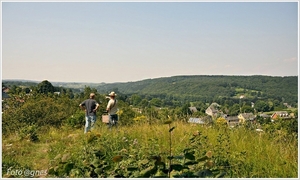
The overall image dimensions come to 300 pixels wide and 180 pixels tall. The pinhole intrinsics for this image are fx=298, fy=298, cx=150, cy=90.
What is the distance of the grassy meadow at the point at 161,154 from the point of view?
121 inches

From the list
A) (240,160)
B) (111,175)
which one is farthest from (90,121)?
(111,175)

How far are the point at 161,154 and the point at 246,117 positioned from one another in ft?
12.5

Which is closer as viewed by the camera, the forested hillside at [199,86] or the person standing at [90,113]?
the person standing at [90,113]

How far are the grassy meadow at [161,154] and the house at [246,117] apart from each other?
25.6 inches

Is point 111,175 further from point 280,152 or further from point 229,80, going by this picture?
point 229,80

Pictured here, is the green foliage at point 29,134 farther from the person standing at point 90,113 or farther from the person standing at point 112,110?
the person standing at point 112,110

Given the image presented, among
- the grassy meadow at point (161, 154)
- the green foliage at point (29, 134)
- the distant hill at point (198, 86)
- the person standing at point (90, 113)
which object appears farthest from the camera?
the distant hill at point (198, 86)

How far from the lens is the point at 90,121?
9.09 m

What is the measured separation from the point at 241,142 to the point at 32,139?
220 inches

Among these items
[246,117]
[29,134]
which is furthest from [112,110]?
[246,117]

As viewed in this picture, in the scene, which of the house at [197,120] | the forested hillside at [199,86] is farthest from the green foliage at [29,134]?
the forested hillside at [199,86]

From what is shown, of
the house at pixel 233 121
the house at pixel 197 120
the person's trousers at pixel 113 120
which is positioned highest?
the house at pixel 233 121

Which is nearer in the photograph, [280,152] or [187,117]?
[280,152]

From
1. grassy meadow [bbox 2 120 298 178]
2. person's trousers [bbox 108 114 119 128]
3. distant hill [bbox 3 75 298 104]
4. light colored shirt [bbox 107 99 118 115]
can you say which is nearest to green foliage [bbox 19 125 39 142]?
grassy meadow [bbox 2 120 298 178]
